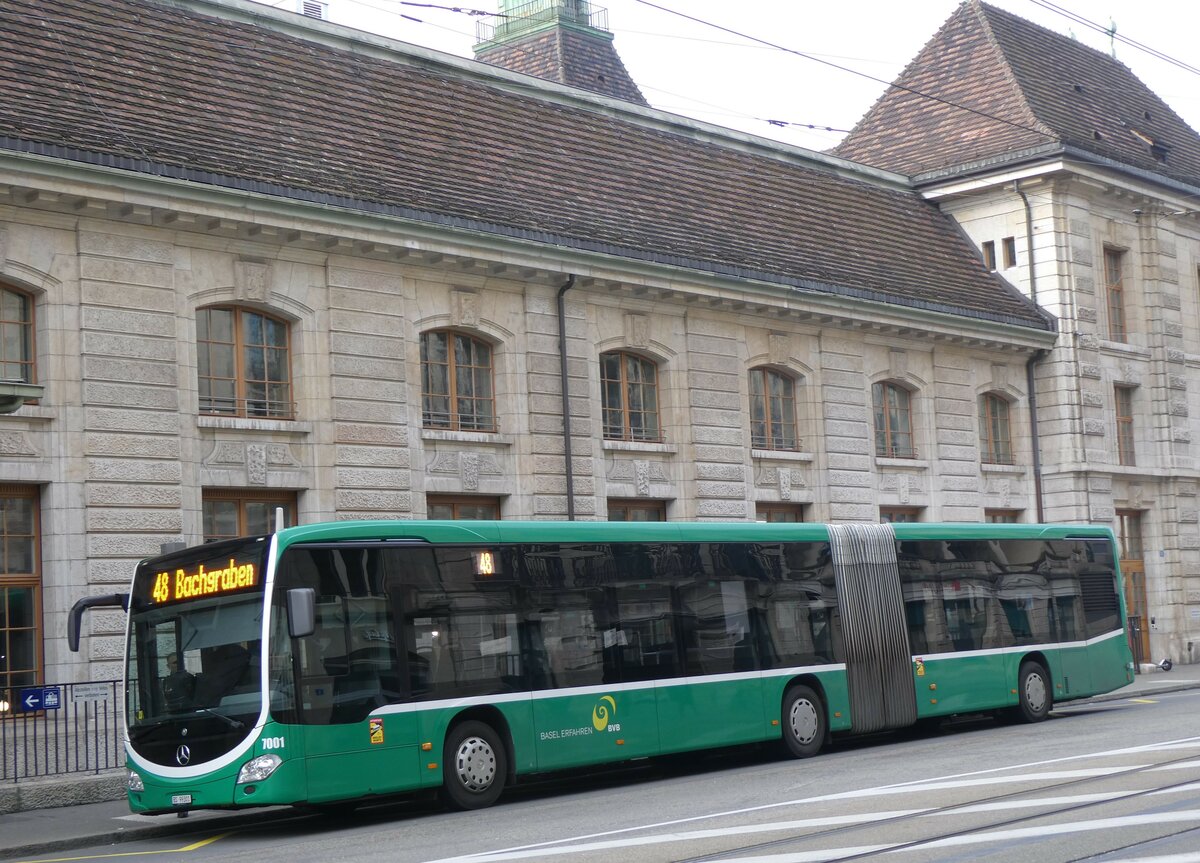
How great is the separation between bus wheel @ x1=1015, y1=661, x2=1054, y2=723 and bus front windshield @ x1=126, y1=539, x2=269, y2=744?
515 inches

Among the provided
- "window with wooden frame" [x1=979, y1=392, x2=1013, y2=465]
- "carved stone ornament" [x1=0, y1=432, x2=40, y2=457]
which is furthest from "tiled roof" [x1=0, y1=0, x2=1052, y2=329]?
"carved stone ornament" [x1=0, y1=432, x2=40, y2=457]

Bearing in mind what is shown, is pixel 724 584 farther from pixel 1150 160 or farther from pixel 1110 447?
pixel 1150 160

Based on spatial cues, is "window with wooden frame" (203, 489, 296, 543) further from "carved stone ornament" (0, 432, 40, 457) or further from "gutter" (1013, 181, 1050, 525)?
"gutter" (1013, 181, 1050, 525)

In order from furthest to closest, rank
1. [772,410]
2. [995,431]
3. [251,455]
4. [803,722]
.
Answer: [995,431]
[772,410]
[251,455]
[803,722]

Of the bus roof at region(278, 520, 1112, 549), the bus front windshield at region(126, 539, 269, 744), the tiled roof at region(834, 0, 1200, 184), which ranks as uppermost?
the tiled roof at region(834, 0, 1200, 184)

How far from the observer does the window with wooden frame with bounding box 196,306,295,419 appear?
75.0ft

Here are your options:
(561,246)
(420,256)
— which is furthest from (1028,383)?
(420,256)

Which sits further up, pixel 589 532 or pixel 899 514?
pixel 899 514

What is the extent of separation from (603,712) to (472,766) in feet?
6.37

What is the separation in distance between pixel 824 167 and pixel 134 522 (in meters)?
20.8

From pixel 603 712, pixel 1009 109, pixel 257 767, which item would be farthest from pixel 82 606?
pixel 1009 109

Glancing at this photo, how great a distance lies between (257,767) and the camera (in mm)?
15242

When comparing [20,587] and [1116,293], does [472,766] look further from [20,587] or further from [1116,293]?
[1116,293]

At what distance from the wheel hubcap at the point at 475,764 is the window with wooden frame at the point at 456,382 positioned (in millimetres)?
9050
